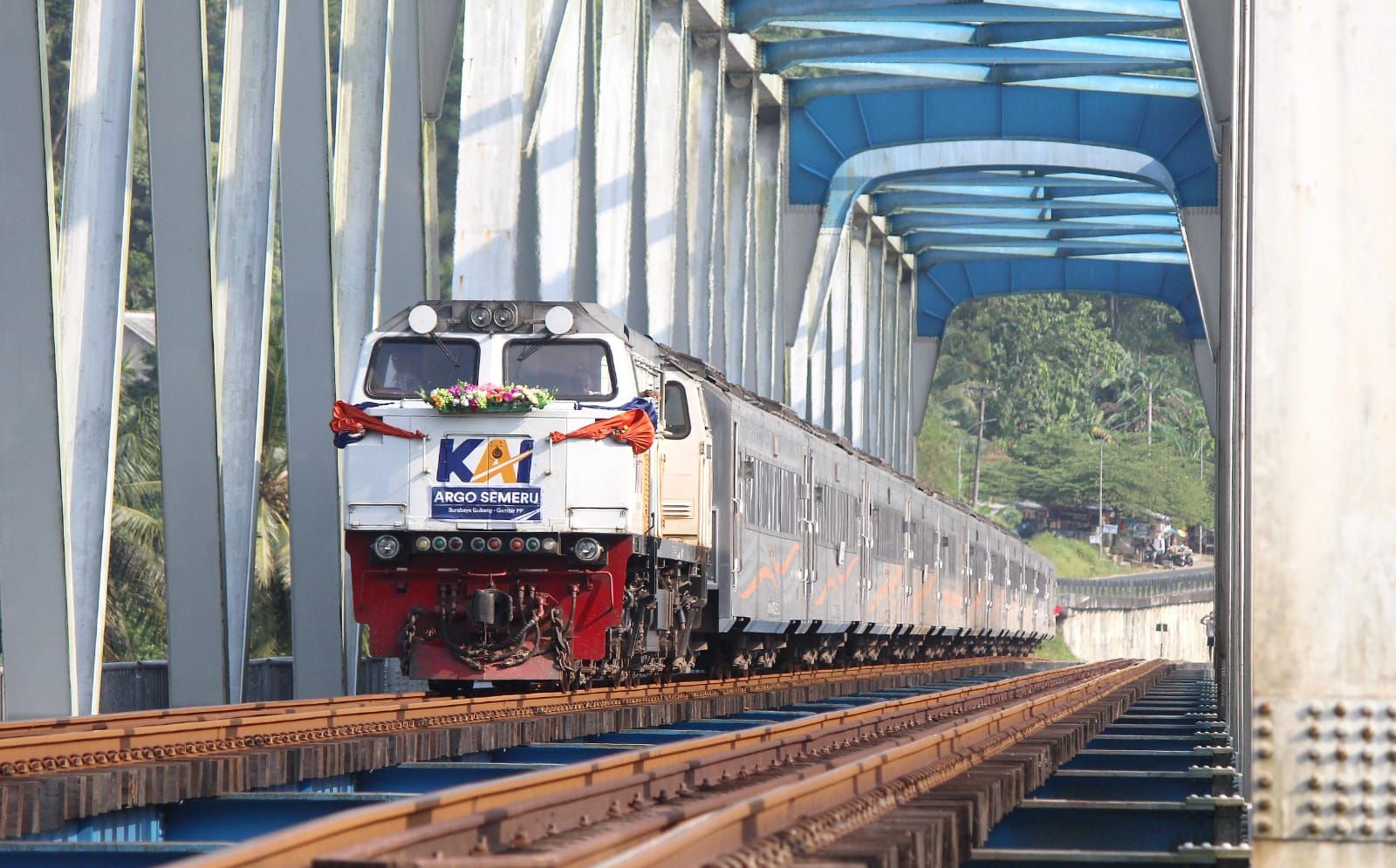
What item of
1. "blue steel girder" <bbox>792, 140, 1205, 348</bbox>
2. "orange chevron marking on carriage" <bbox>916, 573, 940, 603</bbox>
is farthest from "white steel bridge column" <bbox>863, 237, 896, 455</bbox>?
"orange chevron marking on carriage" <bbox>916, 573, 940, 603</bbox>

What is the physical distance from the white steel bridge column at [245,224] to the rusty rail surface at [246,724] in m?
2.92

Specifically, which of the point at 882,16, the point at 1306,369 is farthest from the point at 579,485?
the point at 882,16

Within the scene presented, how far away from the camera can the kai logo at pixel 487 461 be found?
1449 cm

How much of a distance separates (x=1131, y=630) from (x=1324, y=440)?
251ft

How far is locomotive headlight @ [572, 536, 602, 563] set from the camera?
47.3 ft

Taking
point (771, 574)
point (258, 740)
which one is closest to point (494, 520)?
point (258, 740)

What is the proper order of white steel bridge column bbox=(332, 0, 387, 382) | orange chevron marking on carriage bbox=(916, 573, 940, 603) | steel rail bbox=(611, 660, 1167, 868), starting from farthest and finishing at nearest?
orange chevron marking on carriage bbox=(916, 573, 940, 603), white steel bridge column bbox=(332, 0, 387, 382), steel rail bbox=(611, 660, 1167, 868)

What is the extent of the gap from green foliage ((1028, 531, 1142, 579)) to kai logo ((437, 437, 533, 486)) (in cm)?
8271

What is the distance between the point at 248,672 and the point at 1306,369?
42.4ft

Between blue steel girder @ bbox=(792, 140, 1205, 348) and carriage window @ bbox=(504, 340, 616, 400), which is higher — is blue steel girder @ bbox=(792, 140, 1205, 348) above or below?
above

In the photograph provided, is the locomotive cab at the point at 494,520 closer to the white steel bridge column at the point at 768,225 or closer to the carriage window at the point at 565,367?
the carriage window at the point at 565,367

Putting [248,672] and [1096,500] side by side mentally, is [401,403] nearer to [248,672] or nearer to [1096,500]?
[248,672]

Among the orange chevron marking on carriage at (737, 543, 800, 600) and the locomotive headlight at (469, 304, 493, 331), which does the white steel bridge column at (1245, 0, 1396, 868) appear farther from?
the orange chevron marking on carriage at (737, 543, 800, 600)

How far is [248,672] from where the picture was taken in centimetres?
1786
